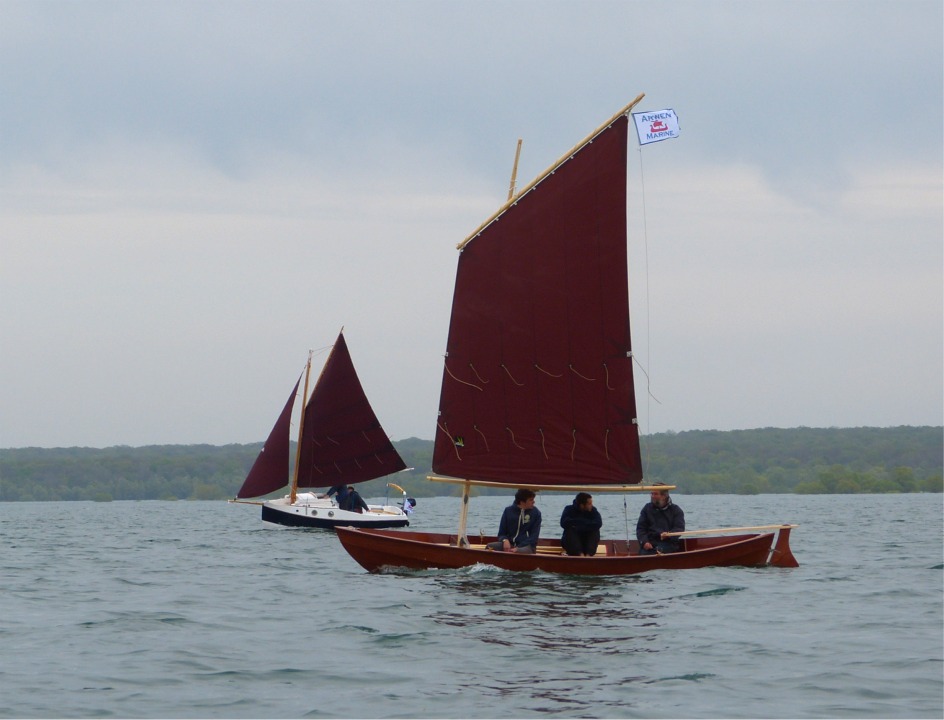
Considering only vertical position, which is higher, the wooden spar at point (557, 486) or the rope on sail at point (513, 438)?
the rope on sail at point (513, 438)

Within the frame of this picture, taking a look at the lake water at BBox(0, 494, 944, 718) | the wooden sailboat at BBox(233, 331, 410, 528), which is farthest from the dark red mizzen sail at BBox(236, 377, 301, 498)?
the lake water at BBox(0, 494, 944, 718)

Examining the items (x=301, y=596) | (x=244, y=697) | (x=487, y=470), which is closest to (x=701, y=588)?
(x=487, y=470)

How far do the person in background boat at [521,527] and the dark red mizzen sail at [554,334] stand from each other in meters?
1.01

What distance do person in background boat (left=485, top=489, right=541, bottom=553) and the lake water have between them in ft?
2.45

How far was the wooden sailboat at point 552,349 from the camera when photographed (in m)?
24.1

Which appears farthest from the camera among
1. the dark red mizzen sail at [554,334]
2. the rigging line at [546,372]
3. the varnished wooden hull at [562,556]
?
the rigging line at [546,372]

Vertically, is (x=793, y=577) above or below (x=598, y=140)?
below

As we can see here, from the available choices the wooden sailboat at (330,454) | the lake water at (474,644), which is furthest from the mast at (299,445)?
the lake water at (474,644)

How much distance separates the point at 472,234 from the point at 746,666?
12.5 m

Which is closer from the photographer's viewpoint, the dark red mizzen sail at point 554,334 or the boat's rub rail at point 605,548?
the dark red mizzen sail at point 554,334

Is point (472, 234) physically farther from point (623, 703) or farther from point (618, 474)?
point (623, 703)

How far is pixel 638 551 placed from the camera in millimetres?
25422

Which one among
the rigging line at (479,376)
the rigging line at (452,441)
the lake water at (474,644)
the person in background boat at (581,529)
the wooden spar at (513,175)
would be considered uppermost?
the wooden spar at (513,175)

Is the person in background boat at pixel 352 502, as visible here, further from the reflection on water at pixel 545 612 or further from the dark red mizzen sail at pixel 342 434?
the reflection on water at pixel 545 612
